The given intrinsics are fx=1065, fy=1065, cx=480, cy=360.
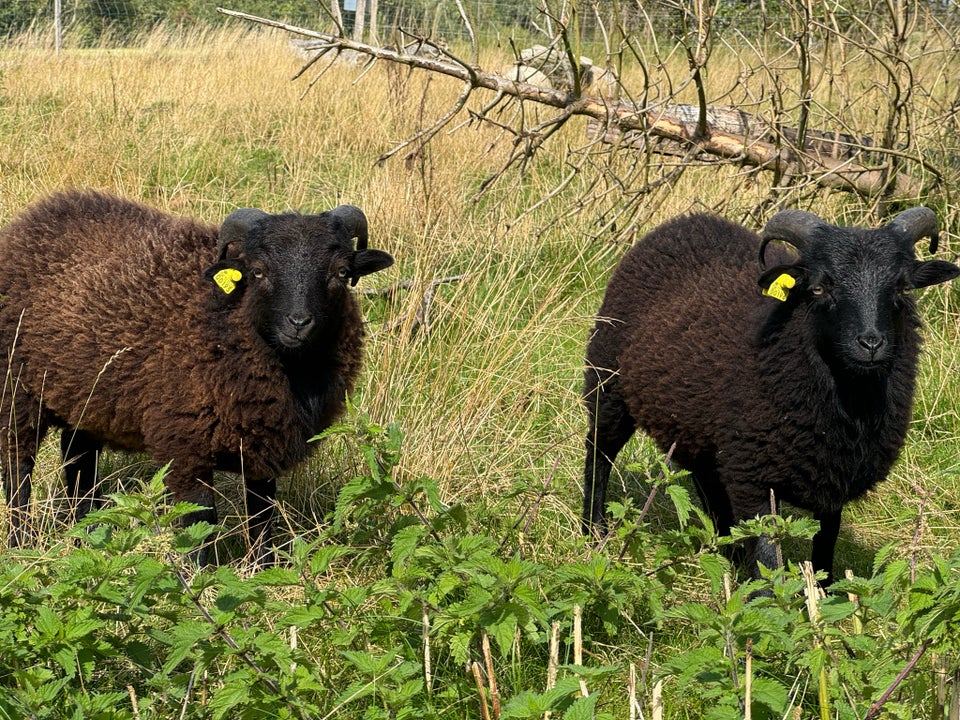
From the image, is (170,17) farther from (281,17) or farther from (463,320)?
(463,320)

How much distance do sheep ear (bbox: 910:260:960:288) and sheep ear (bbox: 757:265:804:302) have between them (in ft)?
1.59

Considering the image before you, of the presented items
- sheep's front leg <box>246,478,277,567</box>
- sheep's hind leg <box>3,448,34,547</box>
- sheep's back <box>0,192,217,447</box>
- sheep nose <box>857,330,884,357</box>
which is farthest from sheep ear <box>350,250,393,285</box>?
sheep nose <box>857,330,884,357</box>

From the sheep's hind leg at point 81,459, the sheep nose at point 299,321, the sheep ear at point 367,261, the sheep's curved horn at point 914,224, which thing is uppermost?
the sheep's curved horn at point 914,224

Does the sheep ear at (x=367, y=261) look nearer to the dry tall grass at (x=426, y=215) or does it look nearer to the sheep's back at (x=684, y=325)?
the dry tall grass at (x=426, y=215)

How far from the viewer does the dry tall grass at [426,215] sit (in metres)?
5.53

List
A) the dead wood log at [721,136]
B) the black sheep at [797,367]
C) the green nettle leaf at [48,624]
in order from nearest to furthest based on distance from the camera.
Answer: the green nettle leaf at [48,624]
the black sheep at [797,367]
the dead wood log at [721,136]

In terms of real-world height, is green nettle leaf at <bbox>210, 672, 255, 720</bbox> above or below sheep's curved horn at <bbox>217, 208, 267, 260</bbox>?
below

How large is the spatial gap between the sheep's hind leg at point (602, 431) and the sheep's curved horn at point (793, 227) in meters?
1.13

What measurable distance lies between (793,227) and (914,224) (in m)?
0.52

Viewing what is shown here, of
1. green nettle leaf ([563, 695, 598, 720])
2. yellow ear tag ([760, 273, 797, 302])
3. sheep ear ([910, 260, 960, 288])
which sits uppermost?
sheep ear ([910, 260, 960, 288])

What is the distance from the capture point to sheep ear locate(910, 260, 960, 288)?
181 inches

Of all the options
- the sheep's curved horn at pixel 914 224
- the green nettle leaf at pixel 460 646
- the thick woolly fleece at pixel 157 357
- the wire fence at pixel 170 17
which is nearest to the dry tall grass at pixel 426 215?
the thick woolly fleece at pixel 157 357

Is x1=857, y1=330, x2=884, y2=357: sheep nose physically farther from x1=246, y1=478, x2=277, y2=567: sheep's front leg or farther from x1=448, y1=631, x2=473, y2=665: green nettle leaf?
x1=246, y1=478, x2=277, y2=567: sheep's front leg

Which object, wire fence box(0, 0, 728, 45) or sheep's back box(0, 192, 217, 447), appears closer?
sheep's back box(0, 192, 217, 447)
